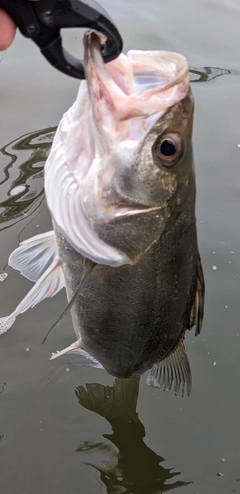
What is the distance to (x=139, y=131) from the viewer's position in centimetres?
153

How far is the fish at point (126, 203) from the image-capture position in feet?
4.92

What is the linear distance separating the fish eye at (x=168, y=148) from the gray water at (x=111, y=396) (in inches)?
58.8

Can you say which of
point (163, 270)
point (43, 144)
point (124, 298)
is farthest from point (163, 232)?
point (43, 144)

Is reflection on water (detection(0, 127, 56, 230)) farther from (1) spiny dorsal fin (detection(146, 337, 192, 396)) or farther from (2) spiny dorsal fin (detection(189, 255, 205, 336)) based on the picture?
(2) spiny dorsal fin (detection(189, 255, 205, 336))

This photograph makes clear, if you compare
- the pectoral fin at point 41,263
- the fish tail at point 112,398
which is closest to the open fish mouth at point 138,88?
the pectoral fin at point 41,263

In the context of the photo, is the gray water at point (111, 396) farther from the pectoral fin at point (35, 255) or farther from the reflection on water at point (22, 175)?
the pectoral fin at point (35, 255)

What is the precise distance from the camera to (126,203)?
1.61 metres

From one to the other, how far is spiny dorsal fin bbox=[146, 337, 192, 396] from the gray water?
0.49m

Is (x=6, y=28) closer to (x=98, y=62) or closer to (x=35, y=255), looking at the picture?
(x=98, y=62)

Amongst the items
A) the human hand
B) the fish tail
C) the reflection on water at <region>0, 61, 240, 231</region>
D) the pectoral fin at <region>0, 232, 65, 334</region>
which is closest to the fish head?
the human hand

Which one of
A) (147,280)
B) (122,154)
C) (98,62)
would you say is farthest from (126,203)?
(98,62)

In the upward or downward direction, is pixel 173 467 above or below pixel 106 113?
below

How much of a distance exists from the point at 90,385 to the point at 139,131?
62.8 inches

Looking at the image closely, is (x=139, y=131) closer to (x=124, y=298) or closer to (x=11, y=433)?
(x=124, y=298)
